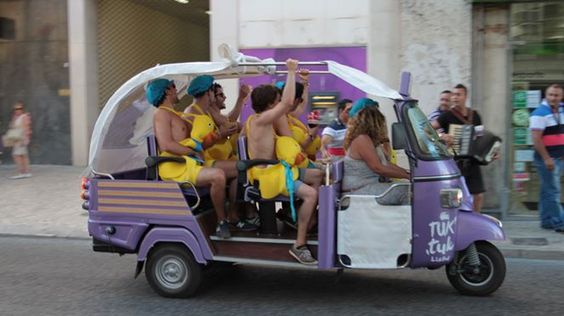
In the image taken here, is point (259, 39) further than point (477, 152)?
Yes

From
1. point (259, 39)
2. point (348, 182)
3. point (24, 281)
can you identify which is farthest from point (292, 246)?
point (259, 39)

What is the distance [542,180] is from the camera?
829cm

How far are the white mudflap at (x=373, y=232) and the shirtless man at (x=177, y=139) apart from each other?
1.08 m

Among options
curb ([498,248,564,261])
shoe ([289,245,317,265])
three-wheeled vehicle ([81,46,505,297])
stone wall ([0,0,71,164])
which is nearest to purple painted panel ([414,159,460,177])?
three-wheeled vehicle ([81,46,505,297])

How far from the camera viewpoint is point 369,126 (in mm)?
5359

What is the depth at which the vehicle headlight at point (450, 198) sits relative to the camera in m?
5.09

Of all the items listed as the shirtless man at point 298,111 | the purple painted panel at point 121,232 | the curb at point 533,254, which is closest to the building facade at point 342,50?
the curb at point 533,254

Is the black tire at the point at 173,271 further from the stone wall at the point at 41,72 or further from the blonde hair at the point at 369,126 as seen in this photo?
the stone wall at the point at 41,72

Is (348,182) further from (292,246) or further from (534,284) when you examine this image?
(534,284)

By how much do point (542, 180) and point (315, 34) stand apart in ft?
15.7

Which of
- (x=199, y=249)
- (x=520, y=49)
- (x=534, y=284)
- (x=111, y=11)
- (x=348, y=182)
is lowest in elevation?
(x=534, y=284)

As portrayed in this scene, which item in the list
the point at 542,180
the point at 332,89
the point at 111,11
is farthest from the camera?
the point at 111,11

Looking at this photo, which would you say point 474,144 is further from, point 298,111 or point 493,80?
point 493,80

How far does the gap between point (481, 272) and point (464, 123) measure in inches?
110
